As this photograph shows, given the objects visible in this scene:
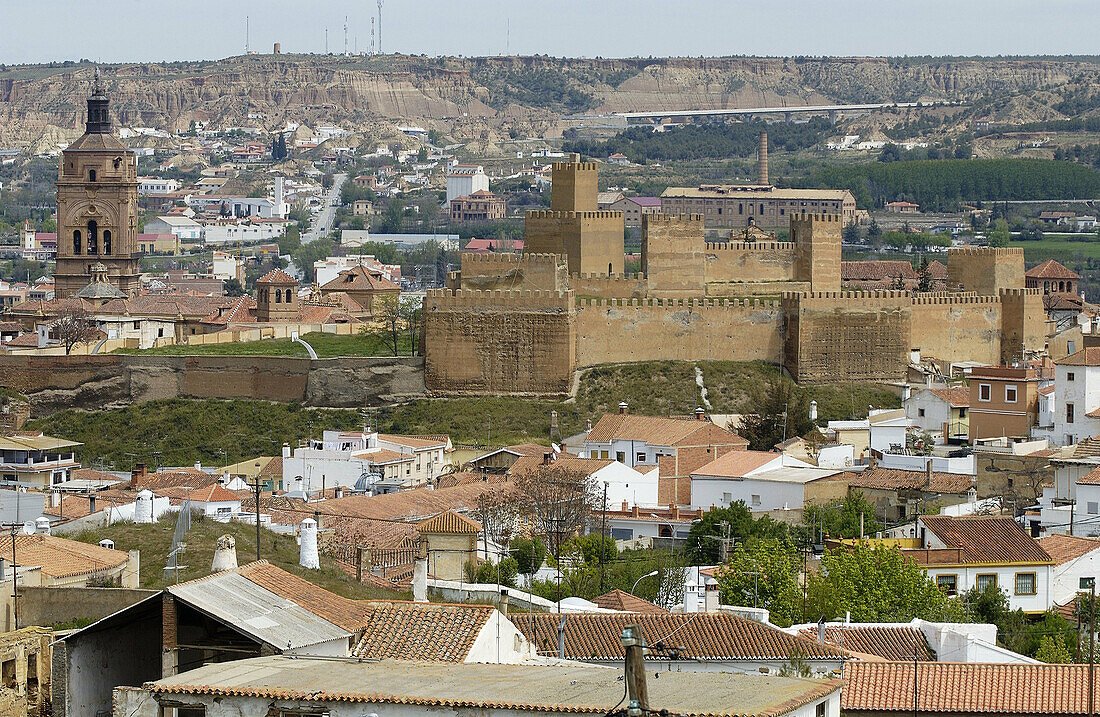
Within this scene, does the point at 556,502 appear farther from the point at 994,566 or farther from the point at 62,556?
the point at 62,556

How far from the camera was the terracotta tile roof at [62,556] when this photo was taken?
18.5m

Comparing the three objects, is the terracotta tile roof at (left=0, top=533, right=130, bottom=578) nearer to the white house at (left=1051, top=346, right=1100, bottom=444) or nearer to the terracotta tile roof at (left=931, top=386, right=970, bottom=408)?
the white house at (left=1051, top=346, right=1100, bottom=444)

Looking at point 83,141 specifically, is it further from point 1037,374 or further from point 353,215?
point 353,215

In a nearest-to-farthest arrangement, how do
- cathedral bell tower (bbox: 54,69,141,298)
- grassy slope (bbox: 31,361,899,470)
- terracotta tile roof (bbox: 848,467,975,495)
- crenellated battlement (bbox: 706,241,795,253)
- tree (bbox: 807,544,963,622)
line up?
tree (bbox: 807,544,963,622), terracotta tile roof (bbox: 848,467,975,495), grassy slope (bbox: 31,361,899,470), crenellated battlement (bbox: 706,241,795,253), cathedral bell tower (bbox: 54,69,141,298)

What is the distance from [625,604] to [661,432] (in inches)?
853

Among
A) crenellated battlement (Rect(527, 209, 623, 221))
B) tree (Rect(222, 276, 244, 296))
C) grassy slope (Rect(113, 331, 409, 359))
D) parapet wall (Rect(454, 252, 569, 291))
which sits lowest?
tree (Rect(222, 276, 244, 296))

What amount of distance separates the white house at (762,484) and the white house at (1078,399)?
3.84 m

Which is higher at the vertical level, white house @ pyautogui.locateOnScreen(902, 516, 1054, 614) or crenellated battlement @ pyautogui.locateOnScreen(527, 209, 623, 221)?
crenellated battlement @ pyautogui.locateOnScreen(527, 209, 623, 221)

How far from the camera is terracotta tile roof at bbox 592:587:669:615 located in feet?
70.5

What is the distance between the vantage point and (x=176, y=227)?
15262 cm

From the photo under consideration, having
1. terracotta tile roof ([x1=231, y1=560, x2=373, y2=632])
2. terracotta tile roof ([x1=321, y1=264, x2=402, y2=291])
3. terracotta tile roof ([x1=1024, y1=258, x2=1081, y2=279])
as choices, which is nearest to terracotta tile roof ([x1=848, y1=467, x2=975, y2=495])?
terracotta tile roof ([x1=231, y1=560, x2=373, y2=632])

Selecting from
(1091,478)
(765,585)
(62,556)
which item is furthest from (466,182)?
(62,556)

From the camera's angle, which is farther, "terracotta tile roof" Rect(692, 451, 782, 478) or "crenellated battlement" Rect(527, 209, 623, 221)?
"crenellated battlement" Rect(527, 209, 623, 221)

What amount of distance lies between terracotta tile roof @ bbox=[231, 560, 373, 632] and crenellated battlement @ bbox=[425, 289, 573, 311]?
3718 cm
